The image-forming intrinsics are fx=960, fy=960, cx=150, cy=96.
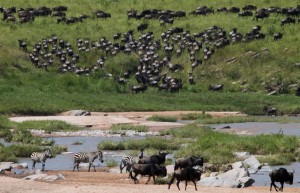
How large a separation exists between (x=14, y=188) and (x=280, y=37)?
38747 millimetres

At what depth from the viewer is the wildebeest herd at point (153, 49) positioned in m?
55.8

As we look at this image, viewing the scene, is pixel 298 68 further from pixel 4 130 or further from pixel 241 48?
pixel 4 130

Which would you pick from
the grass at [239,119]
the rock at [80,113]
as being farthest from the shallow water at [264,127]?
the rock at [80,113]

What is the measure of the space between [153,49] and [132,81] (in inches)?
171

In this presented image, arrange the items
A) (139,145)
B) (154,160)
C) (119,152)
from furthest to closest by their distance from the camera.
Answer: (139,145), (119,152), (154,160)

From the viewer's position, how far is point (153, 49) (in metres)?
59.2

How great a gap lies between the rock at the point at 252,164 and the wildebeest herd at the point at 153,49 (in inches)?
993

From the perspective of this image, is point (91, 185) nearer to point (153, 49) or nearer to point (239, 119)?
point (239, 119)

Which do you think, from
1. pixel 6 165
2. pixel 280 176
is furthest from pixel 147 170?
pixel 6 165

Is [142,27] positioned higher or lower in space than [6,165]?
higher

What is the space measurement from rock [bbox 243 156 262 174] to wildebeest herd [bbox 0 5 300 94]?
2523cm

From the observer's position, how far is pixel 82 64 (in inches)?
2312

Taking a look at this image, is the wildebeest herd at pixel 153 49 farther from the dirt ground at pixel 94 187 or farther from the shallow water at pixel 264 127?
the dirt ground at pixel 94 187

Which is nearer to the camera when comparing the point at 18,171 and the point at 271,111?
the point at 18,171
